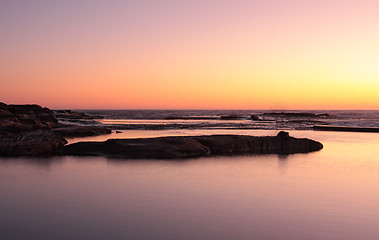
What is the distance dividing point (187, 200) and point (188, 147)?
490 centimetres

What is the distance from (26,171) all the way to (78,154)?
2454mm

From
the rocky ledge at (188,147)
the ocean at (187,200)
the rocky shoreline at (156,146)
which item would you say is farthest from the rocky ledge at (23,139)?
the ocean at (187,200)

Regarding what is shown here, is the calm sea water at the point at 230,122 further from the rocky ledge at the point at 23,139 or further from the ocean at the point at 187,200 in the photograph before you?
the ocean at the point at 187,200

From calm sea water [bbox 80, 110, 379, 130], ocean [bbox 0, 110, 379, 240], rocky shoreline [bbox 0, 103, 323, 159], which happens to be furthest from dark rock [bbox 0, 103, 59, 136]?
calm sea water [bbox 80, 110, 379, 130]

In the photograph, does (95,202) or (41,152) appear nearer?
(95,202)

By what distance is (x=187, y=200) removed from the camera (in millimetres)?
5223

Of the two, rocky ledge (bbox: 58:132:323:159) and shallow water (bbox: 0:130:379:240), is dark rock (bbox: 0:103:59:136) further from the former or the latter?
shallow water (bbox: 0:130:379:240)

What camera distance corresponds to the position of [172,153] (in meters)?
9.64

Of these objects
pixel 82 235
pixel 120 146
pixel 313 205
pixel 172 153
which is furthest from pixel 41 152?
pixel 313 205

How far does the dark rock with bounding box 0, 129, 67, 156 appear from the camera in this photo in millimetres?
10055

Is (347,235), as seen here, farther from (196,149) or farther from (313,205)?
(196,149)

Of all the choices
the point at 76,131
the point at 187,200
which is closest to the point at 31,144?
the point at 76,131

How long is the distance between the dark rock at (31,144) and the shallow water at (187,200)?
61.7 inches

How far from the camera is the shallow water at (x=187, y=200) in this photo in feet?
13.1
